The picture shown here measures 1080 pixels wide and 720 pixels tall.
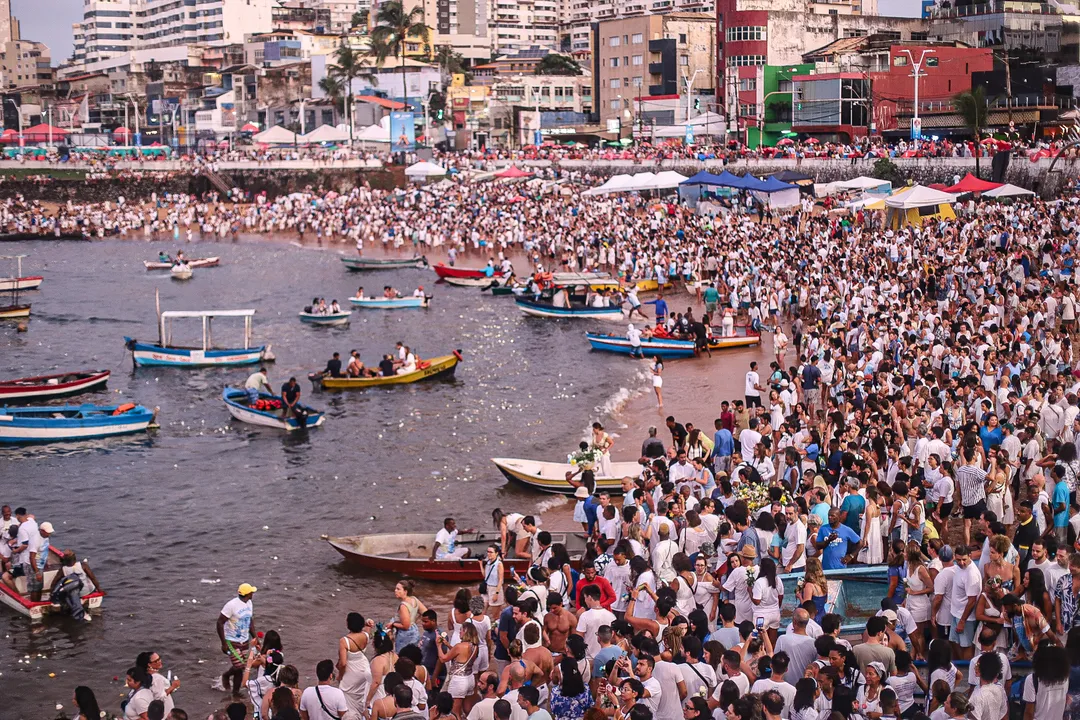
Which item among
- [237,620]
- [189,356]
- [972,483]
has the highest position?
[972,483]

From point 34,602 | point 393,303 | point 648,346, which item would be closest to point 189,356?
point 393,303

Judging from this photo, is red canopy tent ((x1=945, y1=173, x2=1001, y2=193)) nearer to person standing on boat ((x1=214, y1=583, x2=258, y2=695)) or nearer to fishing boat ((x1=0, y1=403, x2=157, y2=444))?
fishing boat ((x1=0, y1=403, x2=157, y2=444))

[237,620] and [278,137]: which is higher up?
[278,137]

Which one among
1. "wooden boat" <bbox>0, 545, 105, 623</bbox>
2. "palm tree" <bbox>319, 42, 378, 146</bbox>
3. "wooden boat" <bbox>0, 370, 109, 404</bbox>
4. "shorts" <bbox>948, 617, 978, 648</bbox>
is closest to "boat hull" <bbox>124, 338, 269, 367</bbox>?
"wooden boat" <bbox>0, 370, 109, 404</bbox>

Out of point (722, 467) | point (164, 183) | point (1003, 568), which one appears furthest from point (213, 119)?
point (1003, 568)

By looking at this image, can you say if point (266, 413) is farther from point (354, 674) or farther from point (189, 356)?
point (354, 674)

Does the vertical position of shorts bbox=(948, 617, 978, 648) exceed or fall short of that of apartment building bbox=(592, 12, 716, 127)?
it falls short

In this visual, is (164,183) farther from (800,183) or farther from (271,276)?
(800,183)
